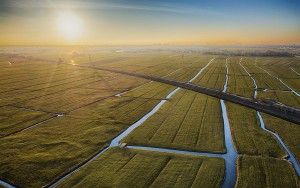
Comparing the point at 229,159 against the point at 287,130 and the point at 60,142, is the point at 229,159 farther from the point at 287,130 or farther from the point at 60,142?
the point at 60,142

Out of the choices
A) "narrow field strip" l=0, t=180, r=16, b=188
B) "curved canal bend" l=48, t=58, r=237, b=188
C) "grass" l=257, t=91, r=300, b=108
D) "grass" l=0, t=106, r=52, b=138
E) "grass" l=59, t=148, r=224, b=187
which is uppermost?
"grass" l=0, t=106, r=52, b=138

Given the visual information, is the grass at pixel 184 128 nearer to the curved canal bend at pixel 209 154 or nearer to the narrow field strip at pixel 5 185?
the curved canal bend at pixel 209 154

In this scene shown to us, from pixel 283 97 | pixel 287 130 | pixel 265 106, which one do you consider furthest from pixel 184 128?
pixel 283 97

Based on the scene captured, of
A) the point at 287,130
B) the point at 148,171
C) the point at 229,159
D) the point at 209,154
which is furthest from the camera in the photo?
the point at 287,130

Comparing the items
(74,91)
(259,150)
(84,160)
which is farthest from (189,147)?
(74,91)

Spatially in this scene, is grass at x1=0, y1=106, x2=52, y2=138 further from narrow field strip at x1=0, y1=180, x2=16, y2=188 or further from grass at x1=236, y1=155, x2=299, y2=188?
grass at x1=236, y1=155, x2=299, y2=188

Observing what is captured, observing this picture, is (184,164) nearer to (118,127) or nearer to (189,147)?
(189,147)

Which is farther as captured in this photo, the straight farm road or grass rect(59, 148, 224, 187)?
the straight farm road

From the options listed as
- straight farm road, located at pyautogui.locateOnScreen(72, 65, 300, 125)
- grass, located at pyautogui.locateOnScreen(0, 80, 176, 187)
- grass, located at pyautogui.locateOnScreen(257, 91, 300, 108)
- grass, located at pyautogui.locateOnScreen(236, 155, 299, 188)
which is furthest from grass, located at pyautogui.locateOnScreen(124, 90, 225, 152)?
grass, located at pyautogui.locateOnScreen(257, 91, 300, 108)
